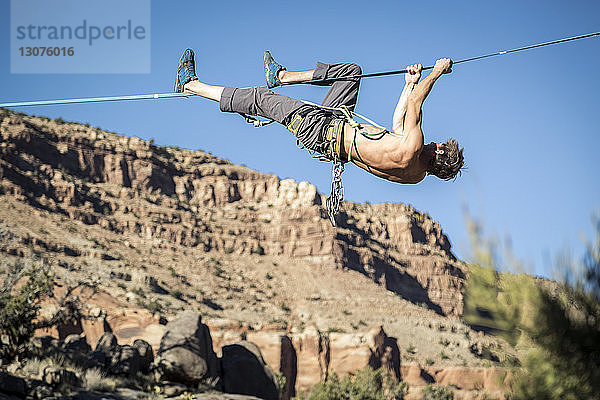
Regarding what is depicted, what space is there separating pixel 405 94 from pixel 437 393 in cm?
5175

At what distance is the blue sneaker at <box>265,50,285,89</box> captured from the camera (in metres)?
6.48

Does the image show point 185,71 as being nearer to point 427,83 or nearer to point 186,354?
point 427,83

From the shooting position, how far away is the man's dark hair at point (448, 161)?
5625 millimetres

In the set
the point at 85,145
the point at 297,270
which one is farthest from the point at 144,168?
the point at 297,270

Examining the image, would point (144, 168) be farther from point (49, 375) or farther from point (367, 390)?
point (49, 375)

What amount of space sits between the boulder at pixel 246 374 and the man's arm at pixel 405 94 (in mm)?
22519

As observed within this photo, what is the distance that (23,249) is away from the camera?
184ft

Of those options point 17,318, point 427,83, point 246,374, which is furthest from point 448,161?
point 246,374

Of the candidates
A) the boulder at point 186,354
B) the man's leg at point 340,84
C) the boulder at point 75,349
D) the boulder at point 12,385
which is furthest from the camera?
the boulder at point 186,354

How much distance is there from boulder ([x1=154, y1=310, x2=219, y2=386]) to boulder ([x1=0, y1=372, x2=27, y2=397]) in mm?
6900

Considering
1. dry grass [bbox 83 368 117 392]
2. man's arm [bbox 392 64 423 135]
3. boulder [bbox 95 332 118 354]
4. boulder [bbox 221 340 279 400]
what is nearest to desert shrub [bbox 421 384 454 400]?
boulder [bbox 221 340 279 400]

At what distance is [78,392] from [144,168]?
79.2 metres

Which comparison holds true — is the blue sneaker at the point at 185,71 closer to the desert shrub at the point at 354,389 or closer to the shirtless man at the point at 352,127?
the shirtless man at the point at 352,127

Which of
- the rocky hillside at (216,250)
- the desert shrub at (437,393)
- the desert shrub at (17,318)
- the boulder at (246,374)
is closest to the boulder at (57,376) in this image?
the desert shrub at (17,318)
